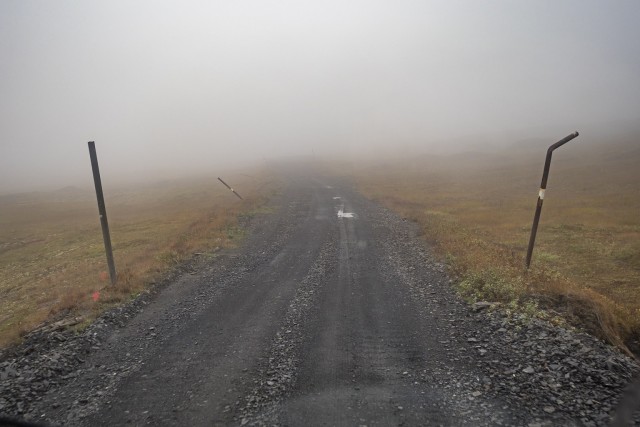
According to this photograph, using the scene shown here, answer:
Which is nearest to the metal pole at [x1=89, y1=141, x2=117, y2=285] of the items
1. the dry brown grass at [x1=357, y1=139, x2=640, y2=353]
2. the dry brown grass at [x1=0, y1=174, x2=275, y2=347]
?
the dry brown grass at [x1=0, y1=174, x2=275, y2=347]

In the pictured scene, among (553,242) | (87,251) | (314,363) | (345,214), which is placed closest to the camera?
(314,363)

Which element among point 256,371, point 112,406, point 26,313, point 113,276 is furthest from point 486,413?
point 26,313

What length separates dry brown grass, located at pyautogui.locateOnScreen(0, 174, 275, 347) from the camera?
1267cm

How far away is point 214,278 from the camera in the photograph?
1405cm

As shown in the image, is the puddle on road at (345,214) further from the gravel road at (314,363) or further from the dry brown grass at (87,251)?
the gravel road at (314,363)

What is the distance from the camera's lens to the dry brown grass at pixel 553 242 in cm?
957

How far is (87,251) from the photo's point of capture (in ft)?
83.9

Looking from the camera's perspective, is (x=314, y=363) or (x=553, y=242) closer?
(x=314, y=363)

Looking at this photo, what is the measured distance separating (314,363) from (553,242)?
767 inches

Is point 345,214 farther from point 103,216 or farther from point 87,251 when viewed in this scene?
point 87,251

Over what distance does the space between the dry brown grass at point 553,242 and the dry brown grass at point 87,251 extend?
38.2ft

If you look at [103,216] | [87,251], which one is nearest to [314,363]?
[103,216]

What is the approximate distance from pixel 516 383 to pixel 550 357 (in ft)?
3.68

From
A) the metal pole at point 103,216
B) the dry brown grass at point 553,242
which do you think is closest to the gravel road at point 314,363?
the dry brown grass at point 553,242
